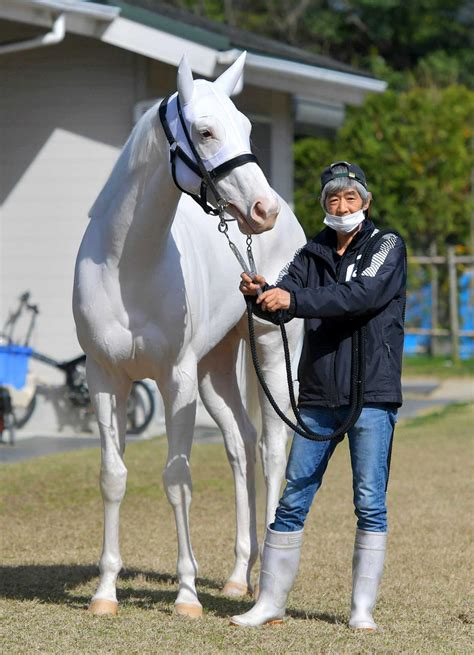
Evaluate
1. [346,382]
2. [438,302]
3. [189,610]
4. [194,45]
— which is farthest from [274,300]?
[438,302]

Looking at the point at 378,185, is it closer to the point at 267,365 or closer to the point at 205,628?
the point at 267,365

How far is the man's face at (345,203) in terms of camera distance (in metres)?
5.12

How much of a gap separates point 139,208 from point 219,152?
597 millimetres

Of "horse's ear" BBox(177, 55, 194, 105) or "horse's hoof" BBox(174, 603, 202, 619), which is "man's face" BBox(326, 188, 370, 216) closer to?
"horse's ear" BBox(177, 55, 194, 105)

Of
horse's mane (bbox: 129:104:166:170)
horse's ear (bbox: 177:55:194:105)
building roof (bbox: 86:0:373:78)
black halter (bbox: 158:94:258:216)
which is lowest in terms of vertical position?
black halter (bbox: 158:94:258:216)

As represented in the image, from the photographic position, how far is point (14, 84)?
12.4 m

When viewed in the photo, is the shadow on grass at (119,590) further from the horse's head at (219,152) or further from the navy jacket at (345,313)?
the horse's head at (219,152)

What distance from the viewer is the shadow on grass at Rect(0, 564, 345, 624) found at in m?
5.75

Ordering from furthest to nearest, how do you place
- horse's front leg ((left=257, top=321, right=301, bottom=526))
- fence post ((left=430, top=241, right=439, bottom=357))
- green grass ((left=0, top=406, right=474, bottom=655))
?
fence post ((left=430, top=241, right=439, bottom=357))
horse's front leg ((left=257, top=321, right=301, bottom=526))
green grass ((left=0, top=406, right=474, bottom=655))

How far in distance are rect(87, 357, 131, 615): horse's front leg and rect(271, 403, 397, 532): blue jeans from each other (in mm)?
867

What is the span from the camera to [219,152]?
495 centimetres

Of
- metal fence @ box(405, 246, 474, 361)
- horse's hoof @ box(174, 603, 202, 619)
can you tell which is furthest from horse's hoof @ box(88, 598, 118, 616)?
metal fence @ box(405, 246, 474, 361)

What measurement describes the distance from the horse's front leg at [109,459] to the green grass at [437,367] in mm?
14358

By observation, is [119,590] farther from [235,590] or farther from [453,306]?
[453,306]
